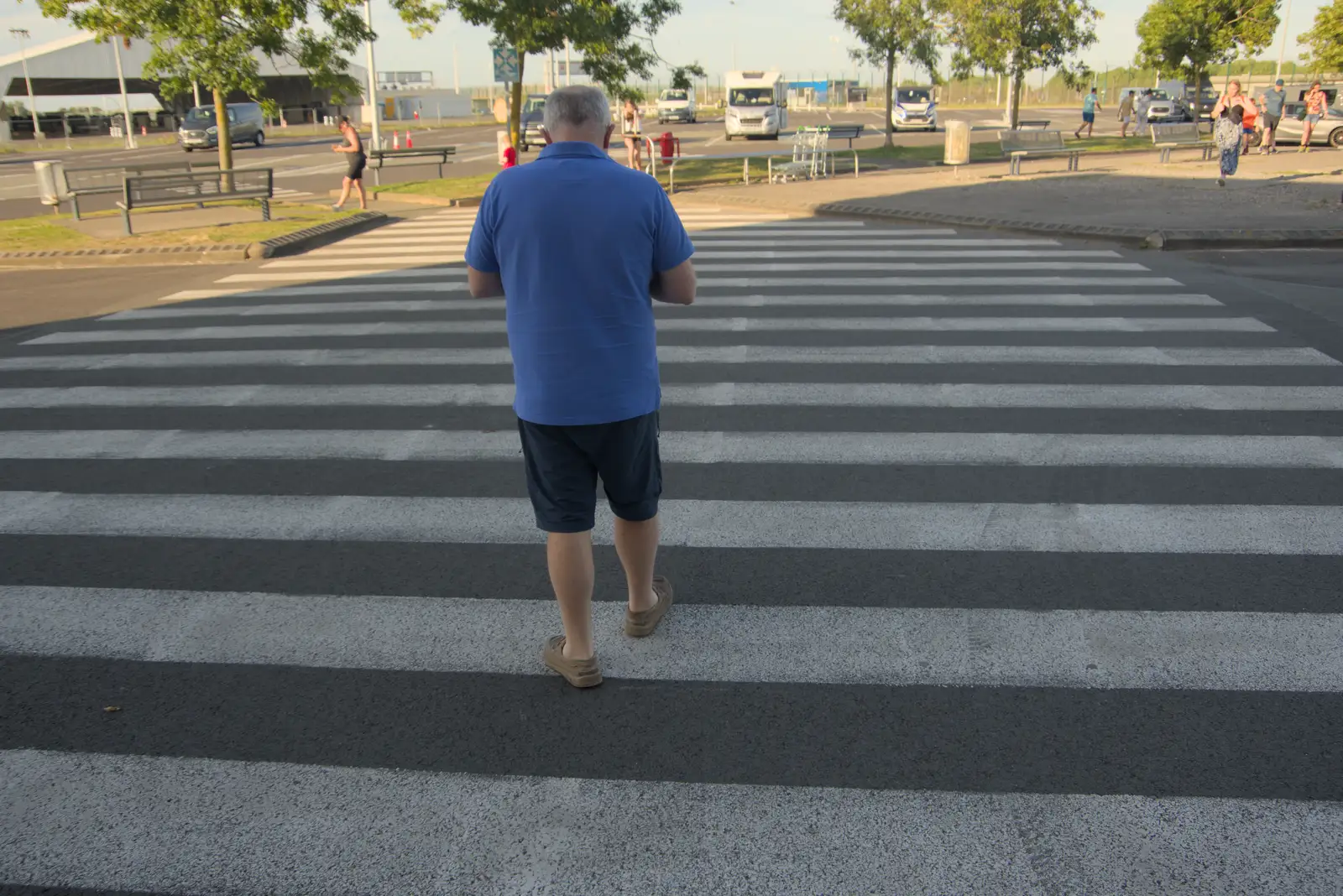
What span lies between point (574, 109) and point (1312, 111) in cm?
3285

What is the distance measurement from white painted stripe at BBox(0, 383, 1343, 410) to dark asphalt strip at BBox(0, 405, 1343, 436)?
121 millimetres

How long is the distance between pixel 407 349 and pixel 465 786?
625 centimetres

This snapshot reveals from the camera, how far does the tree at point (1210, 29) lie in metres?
38.0

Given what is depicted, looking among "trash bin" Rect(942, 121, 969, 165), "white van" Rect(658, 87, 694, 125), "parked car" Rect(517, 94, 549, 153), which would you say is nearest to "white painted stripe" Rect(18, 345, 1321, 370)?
"trash bin" Rect(942, 121, 969, 165)

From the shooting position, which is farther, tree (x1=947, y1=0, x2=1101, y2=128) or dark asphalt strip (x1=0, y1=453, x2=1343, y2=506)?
tree (x1=947, y1=0, x2=1101, y2=128)

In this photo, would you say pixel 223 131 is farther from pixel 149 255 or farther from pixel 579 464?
pixel 579 464

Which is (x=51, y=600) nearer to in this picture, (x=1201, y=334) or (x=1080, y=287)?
(x=1201, y=334)

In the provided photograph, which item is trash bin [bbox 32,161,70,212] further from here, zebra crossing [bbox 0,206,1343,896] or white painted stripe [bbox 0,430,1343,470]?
white painted stripe [bbox 0,430,1343,470]

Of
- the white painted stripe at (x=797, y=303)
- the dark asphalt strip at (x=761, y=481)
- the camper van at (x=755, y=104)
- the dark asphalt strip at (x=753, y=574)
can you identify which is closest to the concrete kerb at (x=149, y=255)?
the white painted stripe at (x=797, y=303)

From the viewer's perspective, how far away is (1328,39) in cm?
4025

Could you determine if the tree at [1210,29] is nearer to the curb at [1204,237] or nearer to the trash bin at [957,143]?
the trash bin at [957,143]

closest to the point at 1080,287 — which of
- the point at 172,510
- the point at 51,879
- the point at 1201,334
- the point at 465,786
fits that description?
the point at 1201,334

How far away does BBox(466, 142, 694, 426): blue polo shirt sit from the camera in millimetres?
3377

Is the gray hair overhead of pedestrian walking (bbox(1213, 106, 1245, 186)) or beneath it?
overhead
